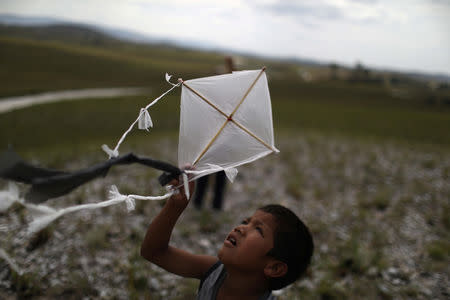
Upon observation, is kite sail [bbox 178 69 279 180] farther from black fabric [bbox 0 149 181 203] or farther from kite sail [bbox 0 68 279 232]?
black fabric [bbox 0 149 181 203]

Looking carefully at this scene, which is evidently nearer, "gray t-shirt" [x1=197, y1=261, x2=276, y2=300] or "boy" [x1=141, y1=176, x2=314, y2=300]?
"boy" [x1=141, y1=176, x2=314, y2=300]

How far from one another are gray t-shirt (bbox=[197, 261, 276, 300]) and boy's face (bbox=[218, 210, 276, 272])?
29cm

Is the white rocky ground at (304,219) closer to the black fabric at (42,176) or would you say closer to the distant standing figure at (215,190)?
the distant standing figure at (215,190)

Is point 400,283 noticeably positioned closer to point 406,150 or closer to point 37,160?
point 37,160

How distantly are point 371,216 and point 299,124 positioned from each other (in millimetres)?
21458

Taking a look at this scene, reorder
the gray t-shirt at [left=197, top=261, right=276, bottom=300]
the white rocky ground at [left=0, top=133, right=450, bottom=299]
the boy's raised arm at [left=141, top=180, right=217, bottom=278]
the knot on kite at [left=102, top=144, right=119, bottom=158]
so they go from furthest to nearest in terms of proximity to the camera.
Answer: the white rocky ground at [left=0, top=133, right=450, bottom=299]
the gray t-shirt at [left=197, top=261, right=276, bottom=300]
the boy's raised arm at [left=141, top=180, right=217, bottom=278]
the knot on kite at [left=102, top=144, right=119, bottom=158]

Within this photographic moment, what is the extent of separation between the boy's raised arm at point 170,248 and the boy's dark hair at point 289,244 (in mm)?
601

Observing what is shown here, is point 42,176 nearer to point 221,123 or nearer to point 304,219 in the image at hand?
point 221,123

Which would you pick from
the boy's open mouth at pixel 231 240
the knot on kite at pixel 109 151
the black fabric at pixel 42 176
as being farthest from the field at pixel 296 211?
the boy's open mouth at pixel 231 240

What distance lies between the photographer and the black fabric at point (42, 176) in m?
1.49

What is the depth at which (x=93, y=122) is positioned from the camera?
22000mm

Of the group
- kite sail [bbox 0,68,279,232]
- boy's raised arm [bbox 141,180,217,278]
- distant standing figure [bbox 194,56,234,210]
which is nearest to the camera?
boy's raised arm [bbox 141,180,217,278]

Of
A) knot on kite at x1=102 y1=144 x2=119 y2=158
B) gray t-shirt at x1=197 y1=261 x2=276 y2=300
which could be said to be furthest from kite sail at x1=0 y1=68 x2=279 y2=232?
gray t-shirt at x1=197 y1=261 x2=276 y2=300

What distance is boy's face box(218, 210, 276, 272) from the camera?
2.15 m
